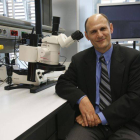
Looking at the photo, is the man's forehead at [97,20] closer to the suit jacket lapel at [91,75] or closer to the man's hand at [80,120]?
the suit jacket lapel at [91,75]

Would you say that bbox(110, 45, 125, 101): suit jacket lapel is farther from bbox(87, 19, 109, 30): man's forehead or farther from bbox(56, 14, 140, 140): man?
bbox(87, 19, 109, 30): man's forehead

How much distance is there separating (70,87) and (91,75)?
7.2 inches

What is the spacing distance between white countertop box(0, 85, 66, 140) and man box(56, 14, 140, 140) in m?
0.13

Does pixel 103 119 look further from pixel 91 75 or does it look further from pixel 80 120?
pixel 91 75

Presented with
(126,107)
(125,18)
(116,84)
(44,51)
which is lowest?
(126,107)

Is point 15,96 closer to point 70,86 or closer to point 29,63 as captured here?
point 29,63

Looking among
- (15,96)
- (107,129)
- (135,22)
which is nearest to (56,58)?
(15,96)

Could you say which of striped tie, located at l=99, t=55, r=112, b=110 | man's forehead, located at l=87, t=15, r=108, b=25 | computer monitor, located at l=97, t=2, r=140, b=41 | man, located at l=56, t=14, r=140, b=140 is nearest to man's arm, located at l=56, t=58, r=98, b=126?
man, located at l=56, t=14, r=140, b=140

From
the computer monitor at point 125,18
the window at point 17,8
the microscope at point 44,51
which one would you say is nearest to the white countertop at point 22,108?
the microscope at point 44,51

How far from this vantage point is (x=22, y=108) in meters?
0.91

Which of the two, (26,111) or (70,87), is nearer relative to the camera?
(26,111)

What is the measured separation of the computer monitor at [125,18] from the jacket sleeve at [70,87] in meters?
1.13

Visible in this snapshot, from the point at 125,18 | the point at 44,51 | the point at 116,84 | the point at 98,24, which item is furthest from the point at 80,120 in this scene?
the point at 125,18

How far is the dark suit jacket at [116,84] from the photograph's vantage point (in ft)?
3.20
